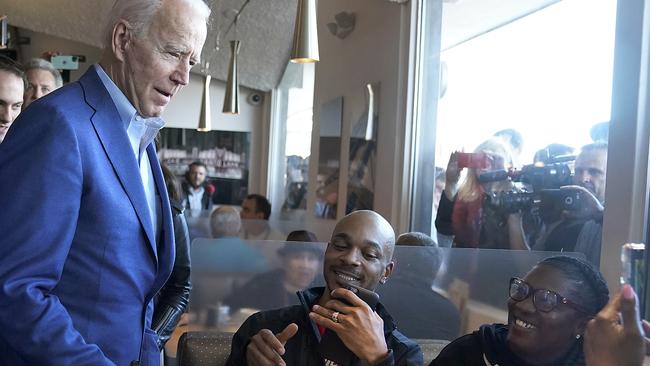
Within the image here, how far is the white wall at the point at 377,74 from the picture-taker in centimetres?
438

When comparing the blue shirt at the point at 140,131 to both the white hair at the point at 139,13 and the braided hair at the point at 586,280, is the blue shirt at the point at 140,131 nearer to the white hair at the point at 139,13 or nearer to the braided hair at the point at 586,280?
the white hair at the point at 139,13

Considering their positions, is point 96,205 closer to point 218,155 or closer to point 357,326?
point 357,326

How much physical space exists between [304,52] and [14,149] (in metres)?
2.34

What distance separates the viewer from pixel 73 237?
3.93 ft

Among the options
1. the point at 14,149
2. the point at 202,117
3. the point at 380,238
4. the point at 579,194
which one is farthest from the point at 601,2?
the point at 202,117

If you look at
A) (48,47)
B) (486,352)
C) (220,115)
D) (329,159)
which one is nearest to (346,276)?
(486,352)

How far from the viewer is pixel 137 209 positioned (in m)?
1.26

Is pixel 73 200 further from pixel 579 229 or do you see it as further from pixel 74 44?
pixel 74 44

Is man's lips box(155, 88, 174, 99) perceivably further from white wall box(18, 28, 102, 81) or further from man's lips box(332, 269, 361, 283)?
white wall box(18, 28, 102, 81)

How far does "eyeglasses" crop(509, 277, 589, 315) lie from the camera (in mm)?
1624

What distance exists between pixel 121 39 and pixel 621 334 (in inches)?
40.2

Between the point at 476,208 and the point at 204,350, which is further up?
the point at 476,208

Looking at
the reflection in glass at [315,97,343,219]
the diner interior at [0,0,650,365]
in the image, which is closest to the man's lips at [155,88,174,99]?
the diner interior at [0,0,650,365]

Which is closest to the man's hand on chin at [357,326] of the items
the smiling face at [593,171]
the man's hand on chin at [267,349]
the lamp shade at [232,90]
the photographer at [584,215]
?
the man's hand on chin at [267,349]
